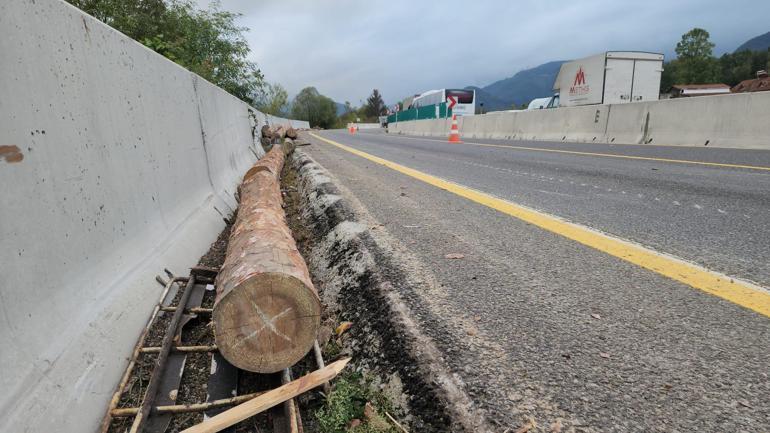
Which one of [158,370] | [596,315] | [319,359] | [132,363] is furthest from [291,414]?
[596,315]

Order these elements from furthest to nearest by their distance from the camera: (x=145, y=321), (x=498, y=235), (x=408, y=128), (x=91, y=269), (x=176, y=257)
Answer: (x=408, y=128) < (x=498, y=235) < (x=176, y=257) < (x=145, y=321) < (x=91, y=269)

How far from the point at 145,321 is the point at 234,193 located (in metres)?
2.77

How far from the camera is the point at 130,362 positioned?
1753 millimetres

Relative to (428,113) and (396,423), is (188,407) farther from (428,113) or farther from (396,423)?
(428,113)

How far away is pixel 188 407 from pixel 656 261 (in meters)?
2.46

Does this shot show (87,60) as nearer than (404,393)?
No

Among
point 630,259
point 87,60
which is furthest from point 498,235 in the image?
point 87,60

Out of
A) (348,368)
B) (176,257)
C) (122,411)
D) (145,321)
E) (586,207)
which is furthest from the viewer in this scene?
(586,207)

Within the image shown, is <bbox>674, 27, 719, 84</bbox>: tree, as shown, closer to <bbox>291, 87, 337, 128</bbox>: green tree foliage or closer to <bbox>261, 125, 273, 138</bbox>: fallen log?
<bbox>291, 87, 337, 128</bbox>: green tree foliage

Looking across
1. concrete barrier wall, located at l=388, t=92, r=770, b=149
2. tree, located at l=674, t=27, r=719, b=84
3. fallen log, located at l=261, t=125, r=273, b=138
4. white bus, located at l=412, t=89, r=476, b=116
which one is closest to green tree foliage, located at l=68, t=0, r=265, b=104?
fallen log, located at l=261, t=125, r=273, b=138

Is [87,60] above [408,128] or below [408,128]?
above

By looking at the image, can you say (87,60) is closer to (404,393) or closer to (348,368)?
(348,368)

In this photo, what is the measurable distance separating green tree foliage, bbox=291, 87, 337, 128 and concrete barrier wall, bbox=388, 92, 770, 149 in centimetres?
8942

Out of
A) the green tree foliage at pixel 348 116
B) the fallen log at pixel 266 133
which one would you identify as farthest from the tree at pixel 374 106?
the fallen log at pixel 266 133
